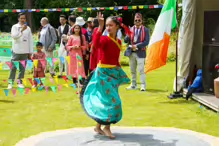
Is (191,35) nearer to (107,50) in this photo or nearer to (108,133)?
(107,50)

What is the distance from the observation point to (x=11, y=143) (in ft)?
19.6

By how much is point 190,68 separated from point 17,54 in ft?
12.9

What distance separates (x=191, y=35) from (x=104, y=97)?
379 cm

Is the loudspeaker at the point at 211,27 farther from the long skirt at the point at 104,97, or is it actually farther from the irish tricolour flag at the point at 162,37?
the long skirt at the point at 104,97

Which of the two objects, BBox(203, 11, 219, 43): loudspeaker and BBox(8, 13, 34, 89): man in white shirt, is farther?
BBox(8, 13, 34, 89): man in white shirt

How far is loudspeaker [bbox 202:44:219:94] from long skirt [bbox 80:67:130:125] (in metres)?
2.89

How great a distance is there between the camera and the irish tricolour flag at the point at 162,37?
8.79 metres

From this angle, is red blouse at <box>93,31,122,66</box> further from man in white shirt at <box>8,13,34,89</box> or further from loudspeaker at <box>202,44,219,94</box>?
man in white shirt at <box>8,13,34,89</box>

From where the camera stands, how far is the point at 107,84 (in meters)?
5.92

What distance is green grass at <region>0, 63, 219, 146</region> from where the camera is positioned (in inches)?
267

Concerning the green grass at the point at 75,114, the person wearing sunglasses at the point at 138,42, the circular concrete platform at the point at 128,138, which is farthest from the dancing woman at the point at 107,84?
the person wearing sunglasses at the point at 138,42

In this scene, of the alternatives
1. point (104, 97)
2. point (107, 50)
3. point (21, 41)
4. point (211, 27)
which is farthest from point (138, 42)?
point (104, 97)

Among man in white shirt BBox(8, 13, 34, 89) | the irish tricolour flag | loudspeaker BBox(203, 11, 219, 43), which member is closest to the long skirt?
the irish tricolour flag

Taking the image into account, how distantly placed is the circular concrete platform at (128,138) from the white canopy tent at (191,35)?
3.09 metres
